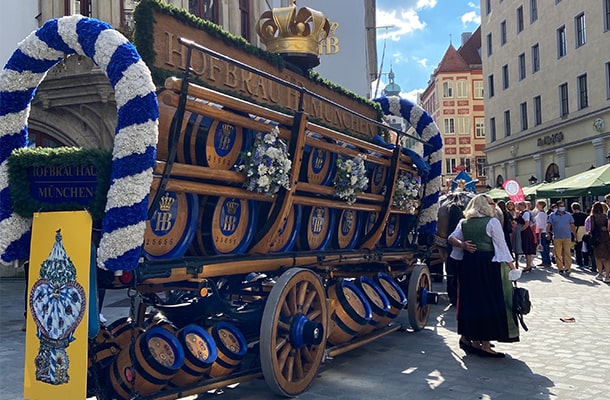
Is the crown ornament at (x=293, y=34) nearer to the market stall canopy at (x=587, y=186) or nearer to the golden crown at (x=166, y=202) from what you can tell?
the golden crown at (x=166, y=202)

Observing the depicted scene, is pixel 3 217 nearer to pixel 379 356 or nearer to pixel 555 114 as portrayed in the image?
pixel 379 356

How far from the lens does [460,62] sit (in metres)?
54.4

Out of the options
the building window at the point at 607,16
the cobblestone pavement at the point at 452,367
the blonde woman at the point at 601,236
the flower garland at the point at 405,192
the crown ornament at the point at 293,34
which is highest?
the building window at the point at 607,16

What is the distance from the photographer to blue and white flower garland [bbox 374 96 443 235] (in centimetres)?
769

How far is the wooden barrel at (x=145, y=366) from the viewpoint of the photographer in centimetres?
366

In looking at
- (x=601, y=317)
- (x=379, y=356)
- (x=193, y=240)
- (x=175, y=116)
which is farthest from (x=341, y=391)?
(x=601, y=317)

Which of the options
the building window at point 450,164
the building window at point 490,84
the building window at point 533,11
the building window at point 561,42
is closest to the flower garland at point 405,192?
the building window at point 561,42

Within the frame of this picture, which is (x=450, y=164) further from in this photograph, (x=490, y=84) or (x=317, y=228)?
(x=317, y=228)

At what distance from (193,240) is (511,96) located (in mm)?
32824

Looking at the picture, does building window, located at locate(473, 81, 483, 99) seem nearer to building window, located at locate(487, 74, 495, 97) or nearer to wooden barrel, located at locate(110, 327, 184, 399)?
building window, located at locate(487, 74, 495, 97)

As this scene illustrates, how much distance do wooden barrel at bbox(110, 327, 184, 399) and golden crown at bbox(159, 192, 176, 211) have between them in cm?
85

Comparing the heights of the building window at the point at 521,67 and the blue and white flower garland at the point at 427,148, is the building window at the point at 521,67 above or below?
above

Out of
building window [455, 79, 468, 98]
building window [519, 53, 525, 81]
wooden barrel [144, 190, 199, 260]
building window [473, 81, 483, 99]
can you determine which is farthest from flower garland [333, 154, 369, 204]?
building window [473, 81, 483, 99]

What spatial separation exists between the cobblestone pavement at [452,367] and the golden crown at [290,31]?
3146mm
